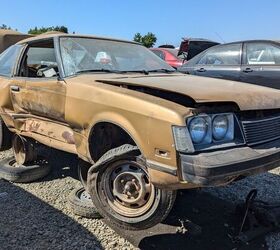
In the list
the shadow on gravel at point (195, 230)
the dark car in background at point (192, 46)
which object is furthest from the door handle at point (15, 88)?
the dark car in background at point (192, 46)

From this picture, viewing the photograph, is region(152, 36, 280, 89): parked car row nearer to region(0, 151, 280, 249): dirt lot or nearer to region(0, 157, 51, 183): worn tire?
region(0, 151, 280, 249): dirt lot

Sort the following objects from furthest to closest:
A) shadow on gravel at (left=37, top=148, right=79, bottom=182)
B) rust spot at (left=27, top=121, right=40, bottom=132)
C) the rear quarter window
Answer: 1. the rear quarter window
2. shadow on gravel at (left=37, top=148, right=79, bottom=182)
3. rust spot at (left=27, top=121, right=40, bottom=132)

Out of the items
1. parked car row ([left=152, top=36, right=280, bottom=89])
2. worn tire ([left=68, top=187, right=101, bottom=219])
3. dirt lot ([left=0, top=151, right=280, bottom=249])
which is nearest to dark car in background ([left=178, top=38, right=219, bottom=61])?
parked car row ([left=152, top=36, right=280, bottom=89])

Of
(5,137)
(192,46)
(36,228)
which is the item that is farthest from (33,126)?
(192,46)

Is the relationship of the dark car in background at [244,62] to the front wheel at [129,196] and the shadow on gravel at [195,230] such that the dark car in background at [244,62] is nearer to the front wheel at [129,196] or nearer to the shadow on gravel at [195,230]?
the shadow on gravel at [195,230]

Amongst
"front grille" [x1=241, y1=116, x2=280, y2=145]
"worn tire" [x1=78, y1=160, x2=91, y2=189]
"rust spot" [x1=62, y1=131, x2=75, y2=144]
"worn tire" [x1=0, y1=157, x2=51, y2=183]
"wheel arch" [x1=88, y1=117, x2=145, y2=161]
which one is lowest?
"worn tire" [x1=0, y1=157, x2=51, y2=183]

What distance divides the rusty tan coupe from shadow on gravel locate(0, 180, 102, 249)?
311 mm

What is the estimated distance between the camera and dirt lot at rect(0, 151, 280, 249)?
10.3ft

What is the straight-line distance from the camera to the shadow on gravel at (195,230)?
3160 mm

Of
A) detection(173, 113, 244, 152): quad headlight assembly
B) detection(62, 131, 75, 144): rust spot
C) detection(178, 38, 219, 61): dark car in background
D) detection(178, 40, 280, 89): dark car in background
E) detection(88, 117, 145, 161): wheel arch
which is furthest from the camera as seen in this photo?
detection(178, 38, 219, 61): dark car in background

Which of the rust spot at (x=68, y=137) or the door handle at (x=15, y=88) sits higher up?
the door handle at (x=15, y=88)

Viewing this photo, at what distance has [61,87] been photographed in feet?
12.1

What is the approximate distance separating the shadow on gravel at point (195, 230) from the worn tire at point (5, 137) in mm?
2536

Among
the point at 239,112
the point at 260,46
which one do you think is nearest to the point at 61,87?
the point at 239,112
